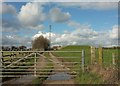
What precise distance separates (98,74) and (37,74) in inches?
212

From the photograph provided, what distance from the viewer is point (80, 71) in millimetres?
19203

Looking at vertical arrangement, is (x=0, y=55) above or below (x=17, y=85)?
above

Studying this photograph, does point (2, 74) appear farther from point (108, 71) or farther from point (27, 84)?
point (108, 71)

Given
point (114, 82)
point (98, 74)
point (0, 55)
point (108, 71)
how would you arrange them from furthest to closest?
point (0, 55)
point (98, 74)
point (108, 71)
point (114, 82)

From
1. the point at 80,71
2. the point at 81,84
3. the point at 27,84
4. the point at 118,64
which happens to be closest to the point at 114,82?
the point at 118,64

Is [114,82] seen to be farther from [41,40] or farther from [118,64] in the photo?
[41,40]

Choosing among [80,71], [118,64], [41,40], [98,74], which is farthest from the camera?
[41,40]

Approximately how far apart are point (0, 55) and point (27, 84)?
6.23 metres

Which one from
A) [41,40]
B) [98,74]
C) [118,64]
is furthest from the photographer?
[41,40]

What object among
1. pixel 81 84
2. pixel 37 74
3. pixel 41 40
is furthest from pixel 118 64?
pixel 41 40

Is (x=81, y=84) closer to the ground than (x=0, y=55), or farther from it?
closer to the ground

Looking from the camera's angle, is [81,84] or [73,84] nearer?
[81,84]

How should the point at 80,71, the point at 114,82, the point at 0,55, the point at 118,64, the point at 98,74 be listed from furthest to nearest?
the point at 0,55
the point at 80,71
the point at 98,74
the point at 118,64
the point at 114,82

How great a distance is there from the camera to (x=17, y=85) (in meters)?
15.5
